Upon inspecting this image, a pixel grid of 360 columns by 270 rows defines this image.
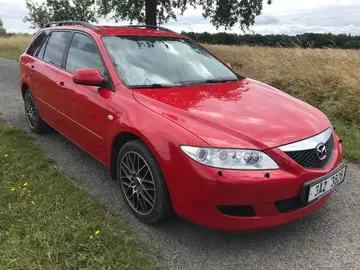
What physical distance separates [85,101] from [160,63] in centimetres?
84

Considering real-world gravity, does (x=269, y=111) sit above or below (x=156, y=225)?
above

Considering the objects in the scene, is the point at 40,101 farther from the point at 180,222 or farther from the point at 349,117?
the point at 349,117

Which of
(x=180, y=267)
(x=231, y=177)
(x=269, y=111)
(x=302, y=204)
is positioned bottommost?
(x=180, y=267)

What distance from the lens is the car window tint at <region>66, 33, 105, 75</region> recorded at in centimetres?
362

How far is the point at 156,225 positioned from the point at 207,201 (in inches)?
29.0

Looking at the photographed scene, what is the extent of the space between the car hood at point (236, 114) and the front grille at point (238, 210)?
1.40ft

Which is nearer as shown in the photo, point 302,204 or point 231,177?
point 231,177

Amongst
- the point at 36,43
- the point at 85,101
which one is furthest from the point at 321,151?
the point at 36,43

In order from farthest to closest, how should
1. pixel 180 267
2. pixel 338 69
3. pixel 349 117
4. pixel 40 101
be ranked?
pixel 338 69 → pixel 349 117 → pixel 40 101 → pixel 180 267

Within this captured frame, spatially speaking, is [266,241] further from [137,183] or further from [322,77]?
[322,77]

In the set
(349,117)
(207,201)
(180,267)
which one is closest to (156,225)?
(180,267)

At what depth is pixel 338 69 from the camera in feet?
23.4

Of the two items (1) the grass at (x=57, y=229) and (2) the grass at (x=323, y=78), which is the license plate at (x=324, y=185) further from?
(2) the grass at (x=323, y=78)

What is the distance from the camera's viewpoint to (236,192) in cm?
238
